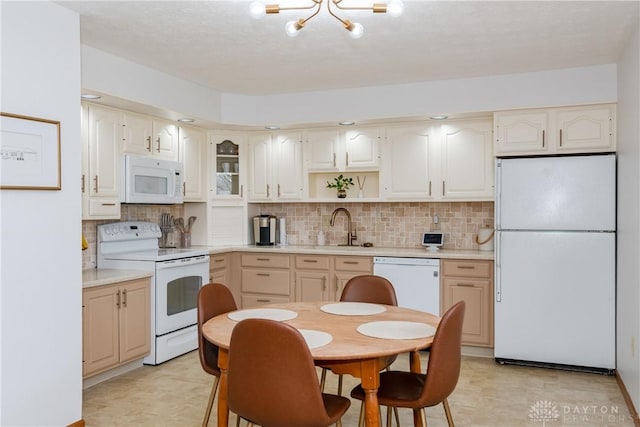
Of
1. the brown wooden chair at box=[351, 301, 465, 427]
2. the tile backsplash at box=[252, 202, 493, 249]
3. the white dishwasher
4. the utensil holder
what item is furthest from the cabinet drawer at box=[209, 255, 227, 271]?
the brown wooden chair at box=[351, 301, 465, 427]

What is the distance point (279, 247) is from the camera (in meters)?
5.33

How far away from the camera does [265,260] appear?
5211mm

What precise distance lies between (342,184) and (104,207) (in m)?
2.34

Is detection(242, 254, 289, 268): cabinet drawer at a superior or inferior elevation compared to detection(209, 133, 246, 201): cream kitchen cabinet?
inferior

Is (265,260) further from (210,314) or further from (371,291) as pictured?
(210,314)

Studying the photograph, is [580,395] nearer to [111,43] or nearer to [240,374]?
[240,374]

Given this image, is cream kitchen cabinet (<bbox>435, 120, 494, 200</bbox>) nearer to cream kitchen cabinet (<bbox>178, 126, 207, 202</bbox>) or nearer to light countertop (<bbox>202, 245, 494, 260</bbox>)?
light countertop (<bbox>202, 245, 494, 260</bbox>)

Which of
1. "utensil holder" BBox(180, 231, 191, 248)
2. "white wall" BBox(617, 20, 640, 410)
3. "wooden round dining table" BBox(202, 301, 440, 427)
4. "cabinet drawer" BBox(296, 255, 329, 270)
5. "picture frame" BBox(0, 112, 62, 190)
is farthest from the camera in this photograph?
"utensil holder" BBox(180, 231, 191, 248)

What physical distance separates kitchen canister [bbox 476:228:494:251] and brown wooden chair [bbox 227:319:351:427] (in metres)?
3.11

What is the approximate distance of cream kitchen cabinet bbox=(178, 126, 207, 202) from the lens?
502 cm

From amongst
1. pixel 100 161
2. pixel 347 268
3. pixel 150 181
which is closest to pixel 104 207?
pixel 100 161

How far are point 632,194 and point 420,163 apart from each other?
1919 millimetres

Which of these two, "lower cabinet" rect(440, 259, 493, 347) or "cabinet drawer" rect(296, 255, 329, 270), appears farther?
"cabinet drawer" rect(296, 255, 329, 270)

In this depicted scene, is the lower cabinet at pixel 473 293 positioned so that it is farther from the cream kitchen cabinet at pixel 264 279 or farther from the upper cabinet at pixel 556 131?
the cream kitchen cabinet at pixel 264 279
